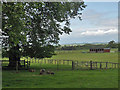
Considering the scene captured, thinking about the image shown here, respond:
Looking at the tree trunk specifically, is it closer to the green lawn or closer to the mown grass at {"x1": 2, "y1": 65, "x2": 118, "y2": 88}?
the mown grass at {"x1": 2, "y1": 65, "x2": 118, "y2": 88}

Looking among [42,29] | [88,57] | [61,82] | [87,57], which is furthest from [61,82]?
[88,57]

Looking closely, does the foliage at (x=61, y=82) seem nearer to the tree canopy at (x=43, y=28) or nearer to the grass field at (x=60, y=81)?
the grass field at (x=60, y=81)

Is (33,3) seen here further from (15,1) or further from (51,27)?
(51,27)

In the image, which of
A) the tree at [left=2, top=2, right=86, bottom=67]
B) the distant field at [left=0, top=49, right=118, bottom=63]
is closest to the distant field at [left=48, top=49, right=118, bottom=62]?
the distant field at [left=0, top=49, right=118, bottom=63]

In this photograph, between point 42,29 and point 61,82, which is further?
point 42,29

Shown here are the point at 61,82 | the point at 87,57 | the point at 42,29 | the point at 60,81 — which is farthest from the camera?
the point at 87,57

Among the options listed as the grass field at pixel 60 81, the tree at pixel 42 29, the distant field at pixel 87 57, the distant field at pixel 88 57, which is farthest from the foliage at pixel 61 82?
the distant field at pixel 88 57

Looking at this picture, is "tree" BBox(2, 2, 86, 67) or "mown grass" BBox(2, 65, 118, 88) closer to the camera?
"mown grass" BBox(2, 65, 118, 88)

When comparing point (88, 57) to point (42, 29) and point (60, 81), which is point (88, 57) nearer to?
point (42, 29)

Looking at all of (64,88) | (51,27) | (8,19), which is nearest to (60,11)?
(51,27)

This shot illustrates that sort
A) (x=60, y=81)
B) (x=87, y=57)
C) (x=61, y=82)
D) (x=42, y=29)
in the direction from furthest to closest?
(x=87, y=57) < (x=42, y=29) < (x=60, y=81) < (x=61, y=82)

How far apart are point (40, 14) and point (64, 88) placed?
1684cm

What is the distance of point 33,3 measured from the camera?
2336 cm

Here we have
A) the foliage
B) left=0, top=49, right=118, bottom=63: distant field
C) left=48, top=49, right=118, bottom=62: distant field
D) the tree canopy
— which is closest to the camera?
the foliage
